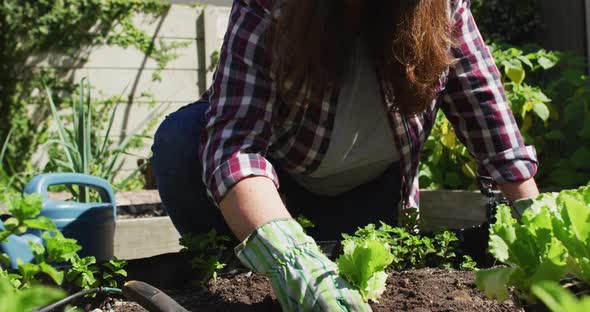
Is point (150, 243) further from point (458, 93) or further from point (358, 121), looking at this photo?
point (458, 93)

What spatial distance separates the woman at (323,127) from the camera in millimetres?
1112

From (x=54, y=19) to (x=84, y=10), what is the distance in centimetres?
26

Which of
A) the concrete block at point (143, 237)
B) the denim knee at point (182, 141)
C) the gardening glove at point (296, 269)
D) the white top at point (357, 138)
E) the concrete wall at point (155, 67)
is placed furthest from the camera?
the concrete wall at point (155, 67)

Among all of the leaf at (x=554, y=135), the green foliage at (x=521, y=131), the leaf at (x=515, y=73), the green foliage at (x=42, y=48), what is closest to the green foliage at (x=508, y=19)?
the green foliage at (x=42, y=48)

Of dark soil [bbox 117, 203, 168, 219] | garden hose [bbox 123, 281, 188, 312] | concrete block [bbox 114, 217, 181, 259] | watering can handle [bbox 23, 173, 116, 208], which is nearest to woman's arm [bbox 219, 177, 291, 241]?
garden hose [bbox 123, 281, 188, 312]

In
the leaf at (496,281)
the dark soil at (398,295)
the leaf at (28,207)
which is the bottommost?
the dark soil at (398,295)

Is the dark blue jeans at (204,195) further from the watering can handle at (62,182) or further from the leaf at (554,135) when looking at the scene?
the leaf at (554,135)

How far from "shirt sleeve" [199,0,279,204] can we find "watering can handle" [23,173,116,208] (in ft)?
2.53

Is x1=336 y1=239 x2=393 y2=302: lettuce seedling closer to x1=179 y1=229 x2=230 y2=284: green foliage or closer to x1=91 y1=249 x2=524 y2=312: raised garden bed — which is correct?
x1=91 y1=249 x2=524 y2=312: raised garden bed

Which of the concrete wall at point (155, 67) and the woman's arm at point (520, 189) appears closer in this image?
the woman's arm at point (520, 189)

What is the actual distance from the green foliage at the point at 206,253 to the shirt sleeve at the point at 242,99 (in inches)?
4.3

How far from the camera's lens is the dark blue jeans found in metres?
1.73

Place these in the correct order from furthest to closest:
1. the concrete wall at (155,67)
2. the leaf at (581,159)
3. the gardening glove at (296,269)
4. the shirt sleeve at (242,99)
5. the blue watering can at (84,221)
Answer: the concrete wall at (155,67), the leaf at (581,159), the blue watering can at (84,221), the shirt sleeve at (242,99), the gardening glove at (296,269)

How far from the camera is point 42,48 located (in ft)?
17.5
